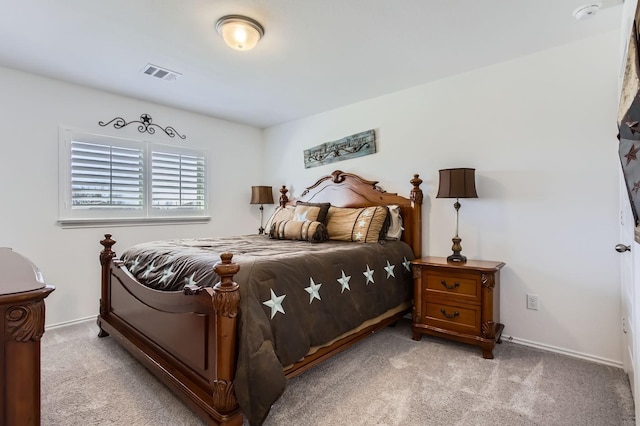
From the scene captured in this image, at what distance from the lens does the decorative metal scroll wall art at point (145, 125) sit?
345cm

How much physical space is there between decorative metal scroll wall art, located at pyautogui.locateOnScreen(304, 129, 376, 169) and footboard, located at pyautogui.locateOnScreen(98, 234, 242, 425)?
7.75 feet

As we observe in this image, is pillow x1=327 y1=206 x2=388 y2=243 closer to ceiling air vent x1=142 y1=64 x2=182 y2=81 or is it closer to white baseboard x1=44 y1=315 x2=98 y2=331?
ceiling air vent x1=142 y1=64 x2=182 y2=81

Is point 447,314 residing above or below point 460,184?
below

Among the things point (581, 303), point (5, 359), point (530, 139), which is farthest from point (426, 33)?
point (5, 359)

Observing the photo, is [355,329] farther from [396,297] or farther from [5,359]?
[5,359]

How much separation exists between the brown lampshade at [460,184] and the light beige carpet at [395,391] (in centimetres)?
119

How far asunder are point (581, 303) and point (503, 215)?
808 mm

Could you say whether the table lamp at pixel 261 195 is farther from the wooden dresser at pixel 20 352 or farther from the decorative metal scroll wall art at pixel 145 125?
the wooden dresser at pixel 20 352

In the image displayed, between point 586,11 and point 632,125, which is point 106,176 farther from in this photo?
point 586,11

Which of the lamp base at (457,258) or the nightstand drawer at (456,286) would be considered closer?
the nightstand drawer at (456,286)

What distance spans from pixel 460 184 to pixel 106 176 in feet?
11.2

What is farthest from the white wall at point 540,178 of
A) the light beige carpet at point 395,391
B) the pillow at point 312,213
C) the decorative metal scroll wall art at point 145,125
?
the decorative metal scroll wall art at point 145,125

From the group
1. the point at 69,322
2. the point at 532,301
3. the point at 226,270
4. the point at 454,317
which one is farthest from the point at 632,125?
the point at 69,322

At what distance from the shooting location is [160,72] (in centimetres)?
290
